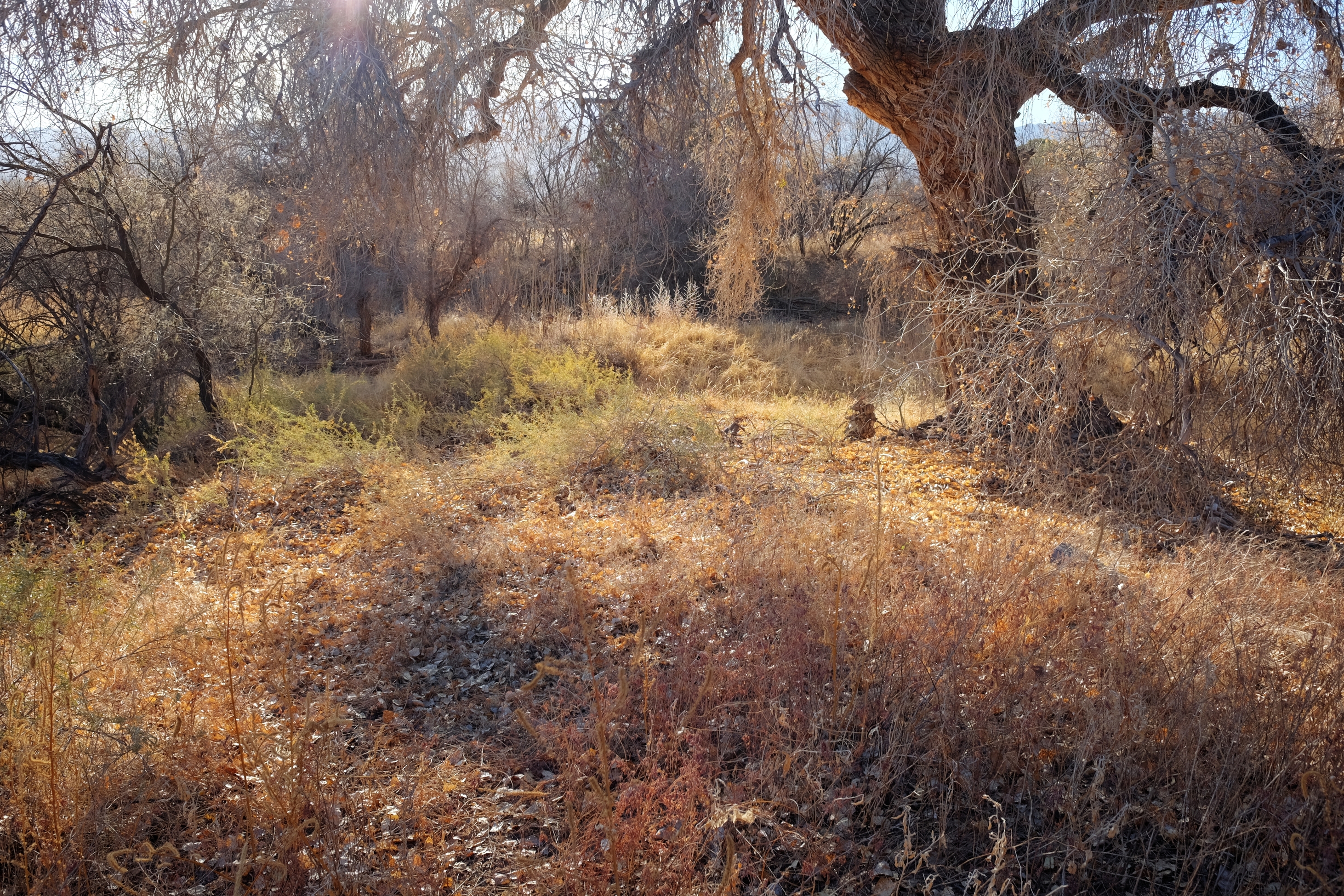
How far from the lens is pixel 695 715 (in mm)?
3225

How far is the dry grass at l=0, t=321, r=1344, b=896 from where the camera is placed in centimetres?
250

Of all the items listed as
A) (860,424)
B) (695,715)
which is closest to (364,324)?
(860,424)

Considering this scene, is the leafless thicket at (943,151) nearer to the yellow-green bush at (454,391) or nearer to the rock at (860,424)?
the rock at (860,424)

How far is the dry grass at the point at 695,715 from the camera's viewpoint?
2500 millimetres

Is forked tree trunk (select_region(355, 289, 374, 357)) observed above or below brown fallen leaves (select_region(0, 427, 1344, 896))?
above

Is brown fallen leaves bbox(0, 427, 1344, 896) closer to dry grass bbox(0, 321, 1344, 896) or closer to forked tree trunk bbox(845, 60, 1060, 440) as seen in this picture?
dry grass bbox(0, 321, 1344, 896)

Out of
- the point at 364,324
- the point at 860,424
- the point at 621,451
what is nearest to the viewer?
the point at 621,451

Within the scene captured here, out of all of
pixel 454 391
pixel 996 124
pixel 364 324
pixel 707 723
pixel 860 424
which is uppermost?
pixel 996 124

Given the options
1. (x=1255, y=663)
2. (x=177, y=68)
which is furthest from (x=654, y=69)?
(x=1255, y=663)

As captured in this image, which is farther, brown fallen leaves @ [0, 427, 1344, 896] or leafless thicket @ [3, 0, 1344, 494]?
leafless thicket @ [3, 0, 1344, 494]

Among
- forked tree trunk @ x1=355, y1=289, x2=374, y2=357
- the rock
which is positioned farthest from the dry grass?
forked tree trunk @ x1=355, y1=289, x2=374, y2=357

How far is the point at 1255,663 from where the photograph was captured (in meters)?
3.17

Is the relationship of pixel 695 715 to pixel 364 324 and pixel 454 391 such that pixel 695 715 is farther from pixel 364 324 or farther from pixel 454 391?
pixel 364 324

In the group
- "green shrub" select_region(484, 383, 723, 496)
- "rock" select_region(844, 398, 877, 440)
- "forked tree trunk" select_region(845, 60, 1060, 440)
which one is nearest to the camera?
"forked tree trunk" select_region(845, 60, 1060, 440)
